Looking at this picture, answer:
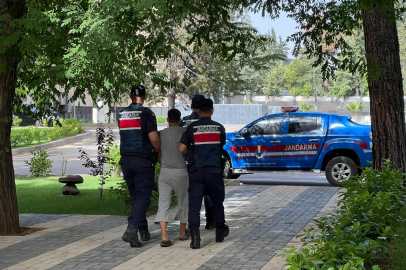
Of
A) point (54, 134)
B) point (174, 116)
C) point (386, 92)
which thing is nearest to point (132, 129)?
point (174, 116)

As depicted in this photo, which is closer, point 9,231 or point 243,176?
point 9,231

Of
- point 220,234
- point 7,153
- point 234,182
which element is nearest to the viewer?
point 220,234

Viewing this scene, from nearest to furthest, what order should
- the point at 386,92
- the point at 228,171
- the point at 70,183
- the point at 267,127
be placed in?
the point at 386,92 < the point at 70,183 < the point at 267,127 < the point at 228,171

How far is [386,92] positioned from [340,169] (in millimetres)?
4451

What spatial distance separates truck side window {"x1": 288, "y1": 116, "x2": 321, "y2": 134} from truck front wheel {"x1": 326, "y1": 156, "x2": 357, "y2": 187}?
935 millimetres

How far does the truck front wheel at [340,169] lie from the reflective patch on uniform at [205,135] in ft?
23.6

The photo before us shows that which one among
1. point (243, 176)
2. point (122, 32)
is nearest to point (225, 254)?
point (122, 32)

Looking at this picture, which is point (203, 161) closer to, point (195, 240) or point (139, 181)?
point (139, 181)

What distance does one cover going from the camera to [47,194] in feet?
46.8

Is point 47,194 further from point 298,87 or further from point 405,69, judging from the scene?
point 298,87

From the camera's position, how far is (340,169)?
1466 centimetres

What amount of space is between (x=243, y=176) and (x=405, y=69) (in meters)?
81.8

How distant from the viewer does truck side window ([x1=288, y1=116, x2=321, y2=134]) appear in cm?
1497

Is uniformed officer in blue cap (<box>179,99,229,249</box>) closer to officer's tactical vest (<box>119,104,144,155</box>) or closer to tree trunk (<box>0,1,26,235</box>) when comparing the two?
officer's tactical vest (<box>119,104,144,155</box>)
